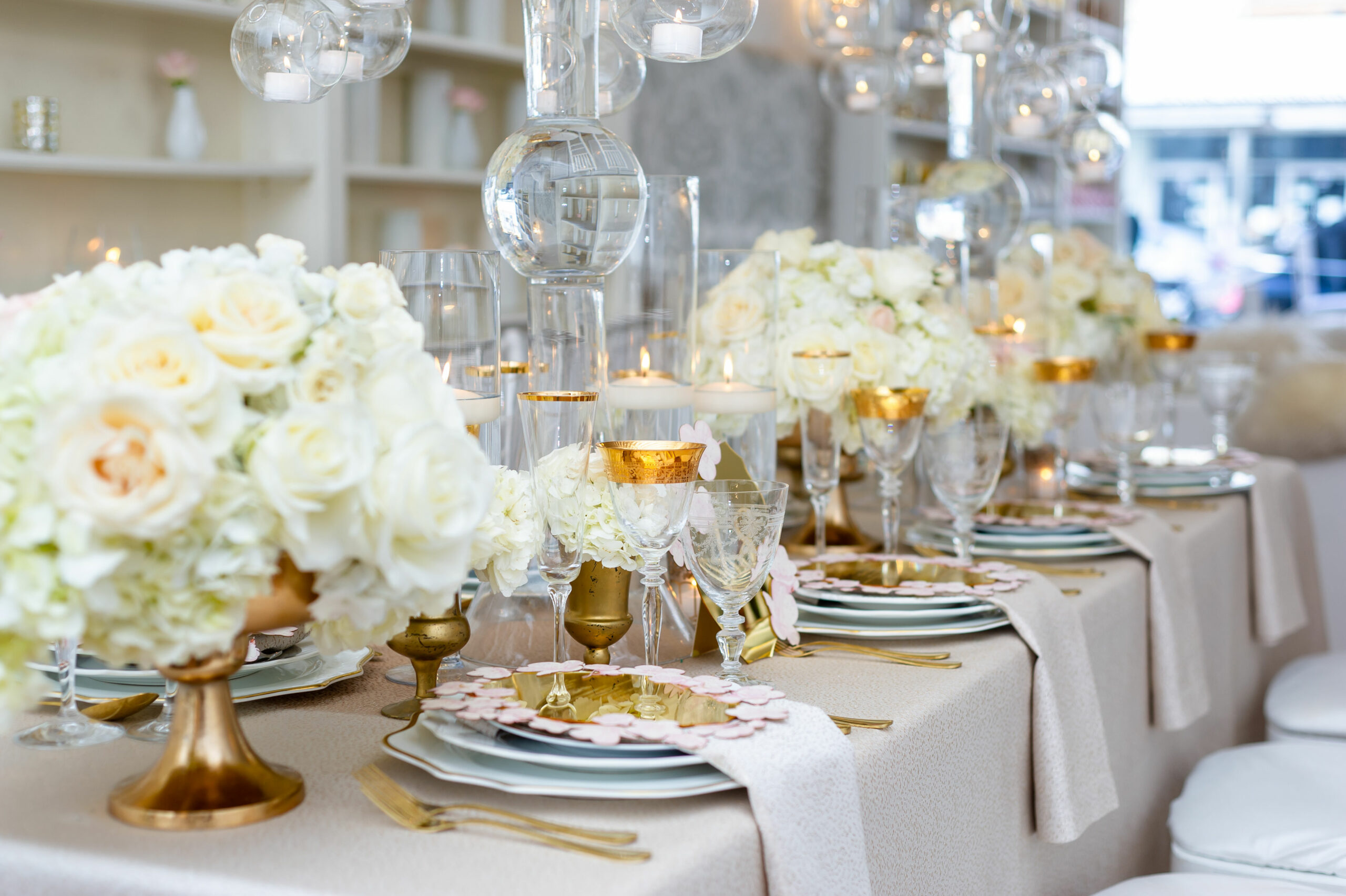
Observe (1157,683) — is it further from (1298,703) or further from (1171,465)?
(1171,465)

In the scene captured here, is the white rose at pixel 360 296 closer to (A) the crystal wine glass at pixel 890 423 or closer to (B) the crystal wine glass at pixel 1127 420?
(A) the crystal wine glass at pixel 890 423

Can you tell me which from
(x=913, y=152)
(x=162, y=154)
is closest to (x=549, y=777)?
(x=162, y=154)

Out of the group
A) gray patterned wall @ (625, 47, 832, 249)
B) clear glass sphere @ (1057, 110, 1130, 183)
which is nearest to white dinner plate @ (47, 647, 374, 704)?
clear glass sphere @ (1057, 110, 1130, 183)

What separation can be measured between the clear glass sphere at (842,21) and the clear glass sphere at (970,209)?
0.25 meters

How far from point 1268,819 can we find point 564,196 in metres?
1.05

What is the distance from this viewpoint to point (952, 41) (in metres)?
2.02

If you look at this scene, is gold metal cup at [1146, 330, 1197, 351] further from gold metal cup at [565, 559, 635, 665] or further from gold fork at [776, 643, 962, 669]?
gold metal cup at [565, 559, 635, 665]

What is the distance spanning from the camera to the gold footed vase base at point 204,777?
2.42 feet

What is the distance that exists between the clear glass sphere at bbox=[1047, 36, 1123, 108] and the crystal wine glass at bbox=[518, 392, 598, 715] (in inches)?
A: 62.4

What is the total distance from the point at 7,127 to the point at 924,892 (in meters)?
2.61

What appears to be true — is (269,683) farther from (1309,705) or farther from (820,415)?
(1309,705)

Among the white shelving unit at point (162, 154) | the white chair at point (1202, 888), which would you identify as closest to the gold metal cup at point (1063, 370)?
the white chair at point (1202, 888)

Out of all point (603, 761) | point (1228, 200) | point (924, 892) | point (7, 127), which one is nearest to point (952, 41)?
point (924, 892)

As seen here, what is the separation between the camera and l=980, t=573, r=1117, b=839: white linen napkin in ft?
3.94
